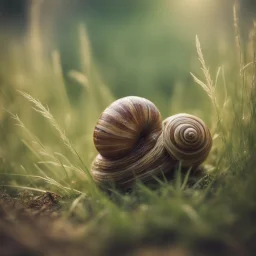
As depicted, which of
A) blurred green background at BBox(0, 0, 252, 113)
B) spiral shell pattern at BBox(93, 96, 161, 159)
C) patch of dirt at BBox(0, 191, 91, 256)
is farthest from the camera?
blurred green background at BBox(0, 0, 252, 113)

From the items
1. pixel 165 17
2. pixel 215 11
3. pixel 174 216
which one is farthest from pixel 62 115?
pixel 165 17

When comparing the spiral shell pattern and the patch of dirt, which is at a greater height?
the spiral shell pattern

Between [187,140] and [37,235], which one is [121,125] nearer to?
[187,140]

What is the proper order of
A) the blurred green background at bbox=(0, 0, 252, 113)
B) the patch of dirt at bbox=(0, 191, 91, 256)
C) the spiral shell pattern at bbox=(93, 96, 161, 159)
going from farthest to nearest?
the blurred green background at bbox=(0, 0, 252, 113)
the spiral shell pattern at bbox=(93, 96, 161, 159)
the patch of dirt at bbox=(0, 191, 91, 256)

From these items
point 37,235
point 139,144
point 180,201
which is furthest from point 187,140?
point 37,235

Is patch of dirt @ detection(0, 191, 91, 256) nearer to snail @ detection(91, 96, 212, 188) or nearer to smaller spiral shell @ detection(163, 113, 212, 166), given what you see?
snail @ detection(91, 96, 212, 188)

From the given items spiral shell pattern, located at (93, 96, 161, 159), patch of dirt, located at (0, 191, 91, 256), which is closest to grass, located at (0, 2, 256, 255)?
patch of dirt, located at (0, 191, 91, 256)

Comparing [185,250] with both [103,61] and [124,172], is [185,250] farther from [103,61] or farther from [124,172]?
[103,61]

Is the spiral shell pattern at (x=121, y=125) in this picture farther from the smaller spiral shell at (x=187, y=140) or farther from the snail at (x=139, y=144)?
the smaller spiral shell at (x=187, y=140)

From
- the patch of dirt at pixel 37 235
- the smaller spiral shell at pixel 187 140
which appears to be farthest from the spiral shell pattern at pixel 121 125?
the patch of dirt at pixel 37 235
